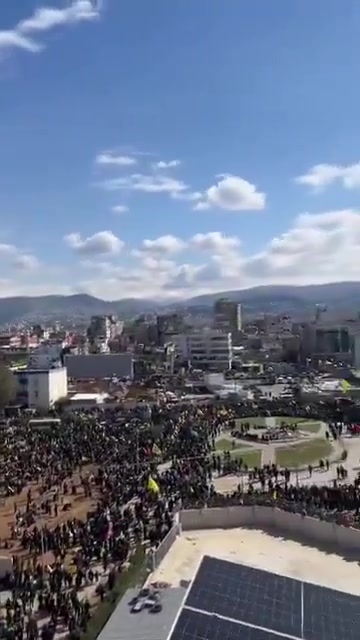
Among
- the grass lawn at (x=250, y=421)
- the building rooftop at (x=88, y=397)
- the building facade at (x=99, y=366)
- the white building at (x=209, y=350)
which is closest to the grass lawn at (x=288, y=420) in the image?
the grass lawn at (x=250, y=421)

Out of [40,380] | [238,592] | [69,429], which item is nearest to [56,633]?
[238,592]

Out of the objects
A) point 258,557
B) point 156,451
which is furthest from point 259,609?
point 156,451

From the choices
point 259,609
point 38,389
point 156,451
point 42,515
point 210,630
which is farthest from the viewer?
point 38,389

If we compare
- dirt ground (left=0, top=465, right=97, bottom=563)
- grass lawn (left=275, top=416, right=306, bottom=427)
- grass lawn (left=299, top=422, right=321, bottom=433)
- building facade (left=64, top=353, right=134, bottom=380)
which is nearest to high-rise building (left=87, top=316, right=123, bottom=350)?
building facade (left=64, top=353, right=134, bottom=380)

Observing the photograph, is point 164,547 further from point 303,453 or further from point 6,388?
point 6,388

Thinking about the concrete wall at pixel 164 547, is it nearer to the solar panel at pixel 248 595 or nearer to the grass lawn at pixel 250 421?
the solar panel at pixel 248 595

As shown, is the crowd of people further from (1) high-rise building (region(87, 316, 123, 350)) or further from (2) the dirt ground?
(1) high-rise building (region(87, 316, 123, 350))
